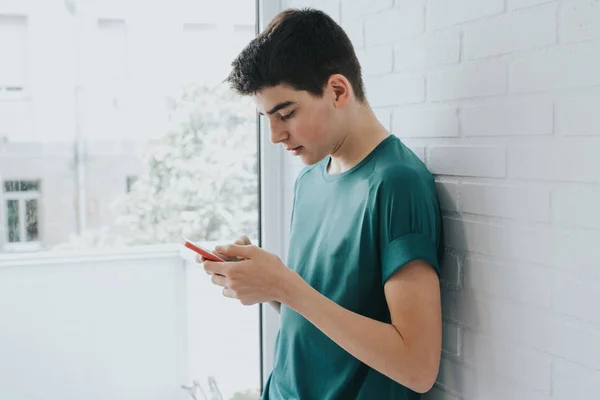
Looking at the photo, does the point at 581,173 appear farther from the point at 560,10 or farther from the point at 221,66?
the point at 221,66

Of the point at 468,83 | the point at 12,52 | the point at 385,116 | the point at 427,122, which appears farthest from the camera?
the point at 12,52

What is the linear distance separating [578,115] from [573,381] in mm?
→ 371

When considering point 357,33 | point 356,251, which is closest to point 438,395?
point 356,251

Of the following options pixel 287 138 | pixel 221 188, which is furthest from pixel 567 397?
pixel 221 188

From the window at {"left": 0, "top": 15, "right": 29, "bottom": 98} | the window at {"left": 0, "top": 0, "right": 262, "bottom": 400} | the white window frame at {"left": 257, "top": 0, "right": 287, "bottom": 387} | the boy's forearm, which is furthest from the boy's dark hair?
the window at {"left": 0, "top": 15, "right": 29, "bottom": 98}

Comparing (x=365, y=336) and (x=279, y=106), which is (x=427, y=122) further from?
(x=365, y=336)

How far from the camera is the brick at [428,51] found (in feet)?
3.65

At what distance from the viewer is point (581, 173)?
34.4 inches

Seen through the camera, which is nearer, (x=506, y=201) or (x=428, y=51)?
(x=506, y=201)

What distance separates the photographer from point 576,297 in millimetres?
895

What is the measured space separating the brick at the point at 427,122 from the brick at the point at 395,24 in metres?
0.15

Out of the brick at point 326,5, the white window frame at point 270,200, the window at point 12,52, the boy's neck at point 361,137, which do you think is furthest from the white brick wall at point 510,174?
the window at point 12,52

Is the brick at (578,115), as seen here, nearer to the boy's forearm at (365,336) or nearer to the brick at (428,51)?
the brick at (428,51)

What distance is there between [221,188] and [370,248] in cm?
154
